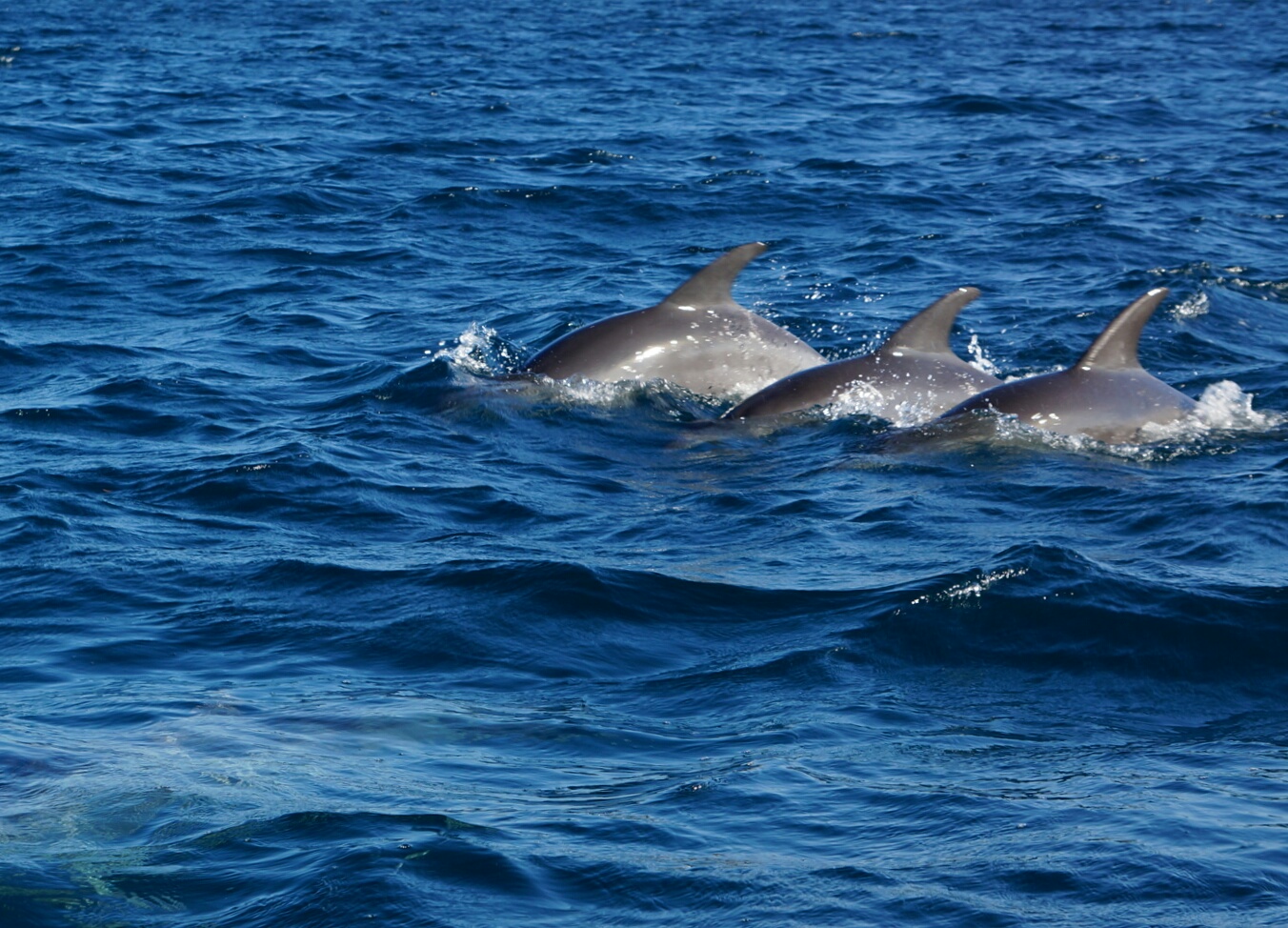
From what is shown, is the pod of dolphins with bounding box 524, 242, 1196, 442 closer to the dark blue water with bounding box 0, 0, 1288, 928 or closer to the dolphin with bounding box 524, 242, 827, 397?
the dolphin with bounding box 524, 242, 827, 397

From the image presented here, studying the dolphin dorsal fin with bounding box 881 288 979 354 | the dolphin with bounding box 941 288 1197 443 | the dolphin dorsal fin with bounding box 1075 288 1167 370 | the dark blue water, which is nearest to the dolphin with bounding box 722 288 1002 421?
the dolphin dorsal fin with bounding box 881 288 979 354

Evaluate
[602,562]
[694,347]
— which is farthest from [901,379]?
[602,562]

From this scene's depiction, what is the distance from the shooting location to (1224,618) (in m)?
10.3

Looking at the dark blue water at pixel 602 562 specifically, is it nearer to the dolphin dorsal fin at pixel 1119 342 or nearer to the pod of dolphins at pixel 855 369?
the pod of dolphins at pixel 855 369

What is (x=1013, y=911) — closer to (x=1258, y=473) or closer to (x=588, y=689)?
(x=588, y=689)

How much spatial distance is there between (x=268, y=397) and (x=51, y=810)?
838 centimetres

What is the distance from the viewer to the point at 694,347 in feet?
51.6

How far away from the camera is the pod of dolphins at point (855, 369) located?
1366cm

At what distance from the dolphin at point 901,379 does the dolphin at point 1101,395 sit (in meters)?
0.57

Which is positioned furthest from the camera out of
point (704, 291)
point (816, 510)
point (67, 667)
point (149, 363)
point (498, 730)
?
point (149, 363)

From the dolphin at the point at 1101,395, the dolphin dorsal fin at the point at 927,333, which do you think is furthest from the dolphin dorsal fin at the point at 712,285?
the dolphin at the point at 1101,395

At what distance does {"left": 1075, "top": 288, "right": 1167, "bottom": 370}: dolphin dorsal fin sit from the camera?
13.6 meters

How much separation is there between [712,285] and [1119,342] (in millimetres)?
3716

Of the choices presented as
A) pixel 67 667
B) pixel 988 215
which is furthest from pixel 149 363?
pixel 988 215
